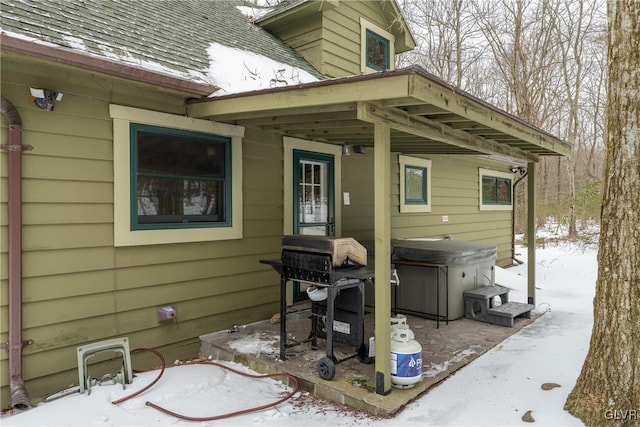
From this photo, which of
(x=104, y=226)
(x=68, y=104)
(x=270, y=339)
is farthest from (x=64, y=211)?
(x=270, y=339)

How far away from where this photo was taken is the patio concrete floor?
3061mm

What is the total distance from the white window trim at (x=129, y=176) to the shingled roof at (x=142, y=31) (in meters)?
0.42

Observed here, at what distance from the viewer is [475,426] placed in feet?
8.89

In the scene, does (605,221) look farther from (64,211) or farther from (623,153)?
(64,211)

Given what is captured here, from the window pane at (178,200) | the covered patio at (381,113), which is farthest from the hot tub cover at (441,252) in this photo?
the window pane at (178,200)

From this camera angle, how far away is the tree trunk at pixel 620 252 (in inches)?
96.3

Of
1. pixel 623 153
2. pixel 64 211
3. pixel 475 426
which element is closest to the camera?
pixel 623 153

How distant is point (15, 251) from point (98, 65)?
1419 mm

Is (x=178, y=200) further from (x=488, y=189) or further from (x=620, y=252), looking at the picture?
(x=488, y=189)

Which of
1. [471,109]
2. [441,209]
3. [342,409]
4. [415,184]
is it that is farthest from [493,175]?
[342,409]

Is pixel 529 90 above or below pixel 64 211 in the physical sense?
above

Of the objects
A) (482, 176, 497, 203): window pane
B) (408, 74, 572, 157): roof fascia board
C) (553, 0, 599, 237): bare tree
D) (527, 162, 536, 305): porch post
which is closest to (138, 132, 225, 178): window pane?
(408, 74, 572, 157): roof fascia board

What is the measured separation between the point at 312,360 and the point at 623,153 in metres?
2.70

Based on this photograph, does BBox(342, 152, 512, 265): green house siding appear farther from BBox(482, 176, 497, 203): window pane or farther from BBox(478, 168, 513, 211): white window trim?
BBox(482, 176, 497, 203): window pane
